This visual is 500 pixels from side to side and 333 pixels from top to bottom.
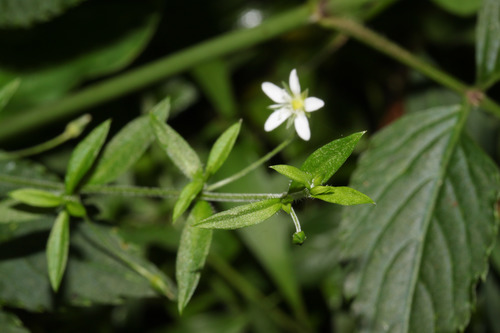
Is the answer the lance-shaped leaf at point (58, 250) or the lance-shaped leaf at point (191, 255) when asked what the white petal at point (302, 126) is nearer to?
the lance-shaped leaf at point (191, 255)

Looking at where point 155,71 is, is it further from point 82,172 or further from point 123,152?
point 82,172

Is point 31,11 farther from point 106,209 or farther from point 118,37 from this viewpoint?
point 106,209

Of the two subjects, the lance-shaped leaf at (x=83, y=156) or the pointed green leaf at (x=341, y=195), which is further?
the lance-shaped leaf at (x=83, y=156)

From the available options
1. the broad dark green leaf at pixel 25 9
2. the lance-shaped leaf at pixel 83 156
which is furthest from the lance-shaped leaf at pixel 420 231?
the broad dark green leaf at pixel 25 9

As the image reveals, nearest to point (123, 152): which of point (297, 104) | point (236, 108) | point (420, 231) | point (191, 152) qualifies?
point (191, 152)

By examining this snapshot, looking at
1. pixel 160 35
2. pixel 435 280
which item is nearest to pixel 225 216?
pixel 435 280

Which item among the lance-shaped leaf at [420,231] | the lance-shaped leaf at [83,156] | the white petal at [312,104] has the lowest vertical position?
the lance-shaped leaf at [420,231]
